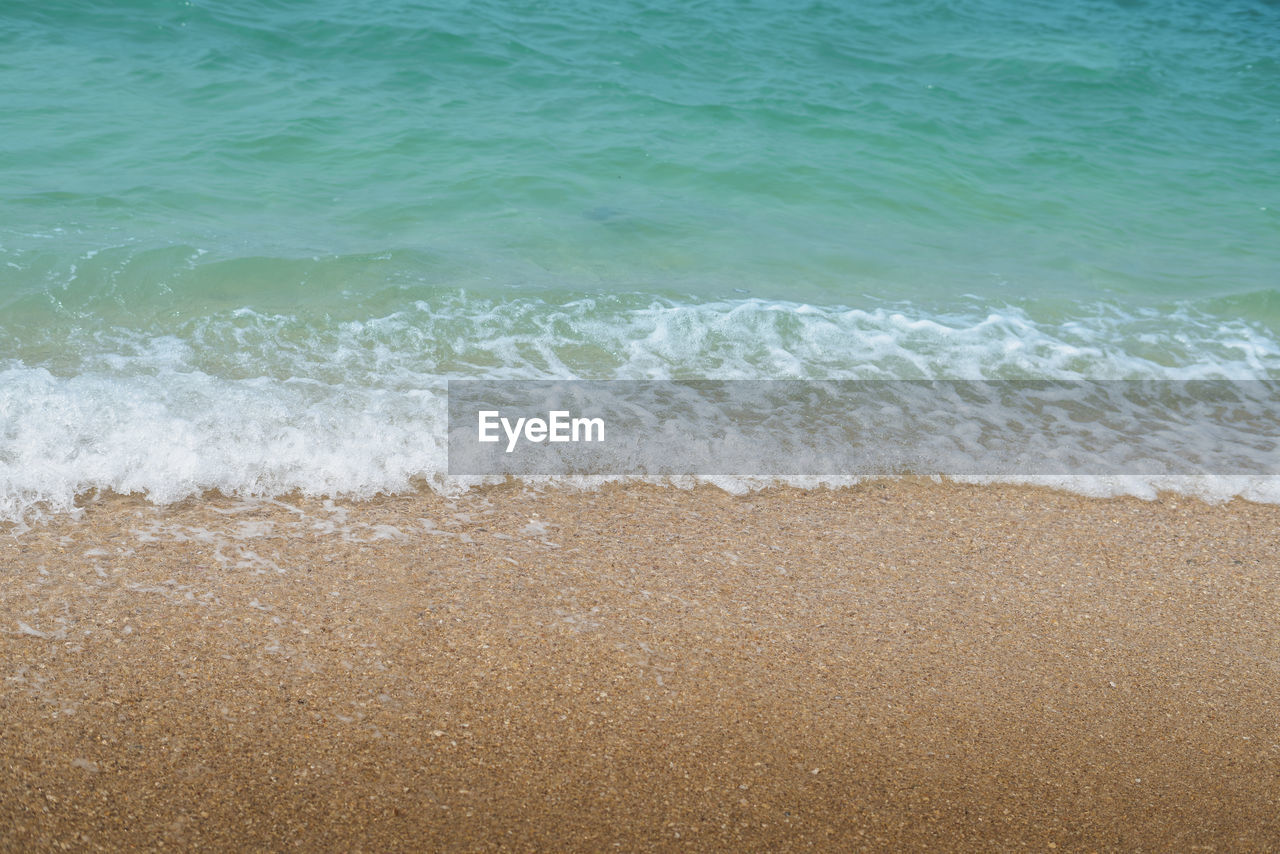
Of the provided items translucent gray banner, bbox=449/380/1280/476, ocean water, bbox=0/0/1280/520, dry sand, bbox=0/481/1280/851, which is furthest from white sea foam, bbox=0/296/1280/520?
dry sand, bbox=0/481/1280/851

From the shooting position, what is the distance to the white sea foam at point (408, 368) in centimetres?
435

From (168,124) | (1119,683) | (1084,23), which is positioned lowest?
(1119,683)

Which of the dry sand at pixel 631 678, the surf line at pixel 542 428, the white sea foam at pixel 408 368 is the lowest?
the dry sand at pixel 631 678

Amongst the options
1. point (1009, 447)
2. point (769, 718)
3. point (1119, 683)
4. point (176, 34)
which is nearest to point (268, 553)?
point (769, 718)

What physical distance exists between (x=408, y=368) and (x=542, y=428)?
0.94 meters

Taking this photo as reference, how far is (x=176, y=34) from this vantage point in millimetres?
10172

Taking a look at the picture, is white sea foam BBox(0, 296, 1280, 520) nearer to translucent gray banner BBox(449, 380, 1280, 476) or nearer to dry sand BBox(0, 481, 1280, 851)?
translucent gray banner BBox(449, 380, 1280, 476)

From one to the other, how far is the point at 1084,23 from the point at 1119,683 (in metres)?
13.5

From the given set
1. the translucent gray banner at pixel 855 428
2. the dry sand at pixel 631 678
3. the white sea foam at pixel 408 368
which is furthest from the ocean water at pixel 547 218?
the dry sand at pixel 631 678

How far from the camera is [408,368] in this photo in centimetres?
545

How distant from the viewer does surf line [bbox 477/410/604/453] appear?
4875 mm

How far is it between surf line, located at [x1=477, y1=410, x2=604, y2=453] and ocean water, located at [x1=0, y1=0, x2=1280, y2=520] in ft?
0.97

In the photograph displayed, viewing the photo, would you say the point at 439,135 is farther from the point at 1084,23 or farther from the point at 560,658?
the point at 1084,23

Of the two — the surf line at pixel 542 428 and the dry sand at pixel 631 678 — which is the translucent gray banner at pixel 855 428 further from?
the dry sand at pixel 631 678
